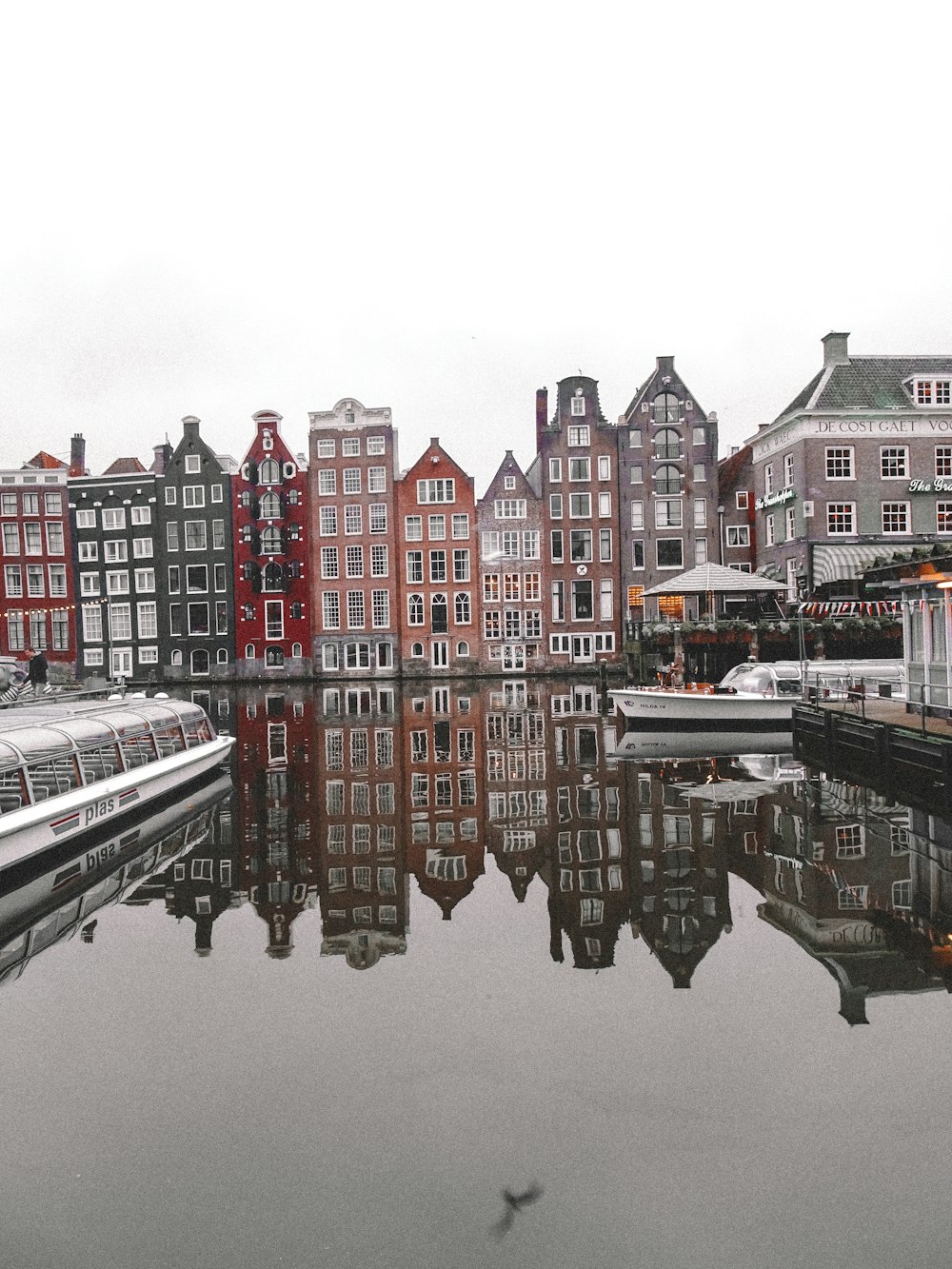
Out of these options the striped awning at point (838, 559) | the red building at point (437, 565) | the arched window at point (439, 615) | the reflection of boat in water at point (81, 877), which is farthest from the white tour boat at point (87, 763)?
the arched window at point (439, 615)

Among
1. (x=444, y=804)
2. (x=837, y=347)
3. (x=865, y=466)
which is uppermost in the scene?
(x=837, y=347)

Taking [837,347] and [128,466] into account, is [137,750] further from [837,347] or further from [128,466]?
[128,466]

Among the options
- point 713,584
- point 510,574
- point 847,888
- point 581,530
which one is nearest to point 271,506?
point 510,574

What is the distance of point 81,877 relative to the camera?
13297mm

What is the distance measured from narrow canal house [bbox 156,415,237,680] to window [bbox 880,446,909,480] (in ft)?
142

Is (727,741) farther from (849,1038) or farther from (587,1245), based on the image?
(587,1245)

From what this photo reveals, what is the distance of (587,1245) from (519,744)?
20834 mm

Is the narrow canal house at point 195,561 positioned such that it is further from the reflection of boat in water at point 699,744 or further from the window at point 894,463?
the window at point 894,463

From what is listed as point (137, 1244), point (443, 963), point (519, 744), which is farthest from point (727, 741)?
point (137, 1244)

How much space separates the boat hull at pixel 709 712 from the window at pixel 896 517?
2834 centimetres

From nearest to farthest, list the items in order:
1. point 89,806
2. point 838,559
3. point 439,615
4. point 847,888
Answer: point 847,888 → point 89,806 → point 838,559 → point 439,615

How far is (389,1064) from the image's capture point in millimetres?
7516

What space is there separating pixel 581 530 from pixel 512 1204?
56.7 m

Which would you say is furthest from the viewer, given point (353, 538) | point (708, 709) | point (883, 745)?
point (353, 538)
